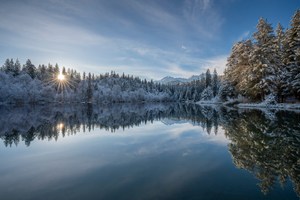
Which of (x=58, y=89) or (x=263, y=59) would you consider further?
(x=58, y=89)

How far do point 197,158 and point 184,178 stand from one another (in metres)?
2.48

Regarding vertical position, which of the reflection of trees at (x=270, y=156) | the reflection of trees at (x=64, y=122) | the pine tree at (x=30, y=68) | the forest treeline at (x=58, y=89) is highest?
the pine tree at (x=30, y=68)

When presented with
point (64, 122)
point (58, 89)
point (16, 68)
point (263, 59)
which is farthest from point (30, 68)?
point (263, 59)

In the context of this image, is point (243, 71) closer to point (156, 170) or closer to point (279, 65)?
point (279, 65)

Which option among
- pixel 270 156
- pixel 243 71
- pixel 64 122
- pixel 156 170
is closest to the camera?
pixel 156 170

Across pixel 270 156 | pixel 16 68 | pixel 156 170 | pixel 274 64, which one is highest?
pixel 16 68

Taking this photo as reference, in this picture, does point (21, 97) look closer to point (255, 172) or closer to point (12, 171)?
point (12, 171)

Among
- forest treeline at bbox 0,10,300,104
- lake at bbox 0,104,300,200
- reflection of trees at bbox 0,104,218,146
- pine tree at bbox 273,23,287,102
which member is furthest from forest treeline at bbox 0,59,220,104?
lake at bbox 0,104,300,200

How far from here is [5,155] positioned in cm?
1004

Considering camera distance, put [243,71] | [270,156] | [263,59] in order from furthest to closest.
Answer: [243,71], [263,59], [270,156]

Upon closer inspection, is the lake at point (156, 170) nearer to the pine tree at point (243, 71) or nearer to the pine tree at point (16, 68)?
the pine tree at point (243, 71)

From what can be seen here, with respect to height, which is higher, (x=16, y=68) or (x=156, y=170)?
(x=16, y=68)

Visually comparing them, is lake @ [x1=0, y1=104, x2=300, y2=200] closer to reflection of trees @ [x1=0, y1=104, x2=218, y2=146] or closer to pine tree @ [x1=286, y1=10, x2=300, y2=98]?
reflection of trees @ [x1=0, y1=104, x2=218, y2=146]

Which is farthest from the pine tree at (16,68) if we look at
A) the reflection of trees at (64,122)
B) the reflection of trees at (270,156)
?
the reflection of trees at (270,156)
